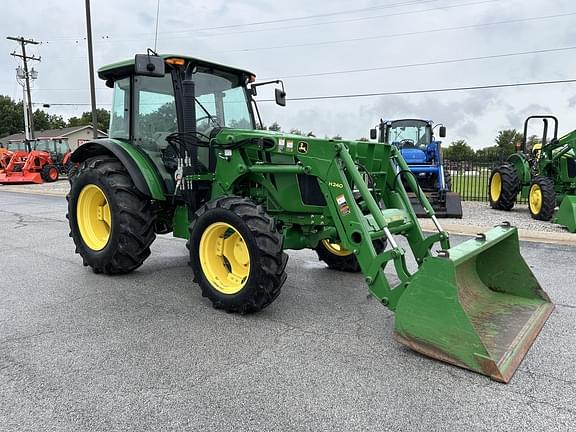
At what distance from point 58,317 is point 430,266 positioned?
10.9 ft

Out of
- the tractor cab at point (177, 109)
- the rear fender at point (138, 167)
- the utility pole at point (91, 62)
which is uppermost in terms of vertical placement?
the utility pole at point (91, 62)

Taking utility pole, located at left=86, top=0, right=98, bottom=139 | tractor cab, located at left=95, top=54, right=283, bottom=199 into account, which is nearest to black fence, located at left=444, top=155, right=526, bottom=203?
tractor cab, located at left=95, top=54, right=283, bottom=199

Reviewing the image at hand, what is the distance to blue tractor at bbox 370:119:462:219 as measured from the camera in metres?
11.3

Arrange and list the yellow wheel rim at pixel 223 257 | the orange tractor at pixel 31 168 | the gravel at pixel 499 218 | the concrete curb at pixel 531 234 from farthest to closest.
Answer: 1. the orange tractor at pixel 31 168
2. the gravel at pixel 499 218
3. the concrete curb at pixel 531 234
4. the yellow wheel rim at pixel 223 257

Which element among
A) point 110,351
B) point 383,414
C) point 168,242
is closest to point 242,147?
point 110,351

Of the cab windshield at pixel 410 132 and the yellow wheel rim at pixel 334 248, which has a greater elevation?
the cab windshield at pixel 410 132

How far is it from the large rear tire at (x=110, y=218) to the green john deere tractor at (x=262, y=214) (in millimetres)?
17

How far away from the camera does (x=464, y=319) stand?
10.1 feet

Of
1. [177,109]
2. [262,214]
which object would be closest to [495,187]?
[177,109]

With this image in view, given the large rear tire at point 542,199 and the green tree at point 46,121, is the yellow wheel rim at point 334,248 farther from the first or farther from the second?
the green tree at point 46,121

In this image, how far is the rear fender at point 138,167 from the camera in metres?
5.13

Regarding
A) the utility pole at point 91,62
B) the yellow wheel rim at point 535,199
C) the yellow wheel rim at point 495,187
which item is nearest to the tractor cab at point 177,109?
the yellow wheel rim at point 535,199

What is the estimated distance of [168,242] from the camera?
7.89 metres

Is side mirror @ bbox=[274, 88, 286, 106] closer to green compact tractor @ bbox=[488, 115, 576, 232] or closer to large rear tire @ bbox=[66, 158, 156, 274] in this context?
large rear tire @ bbox=[66, 158, 156, 274]
